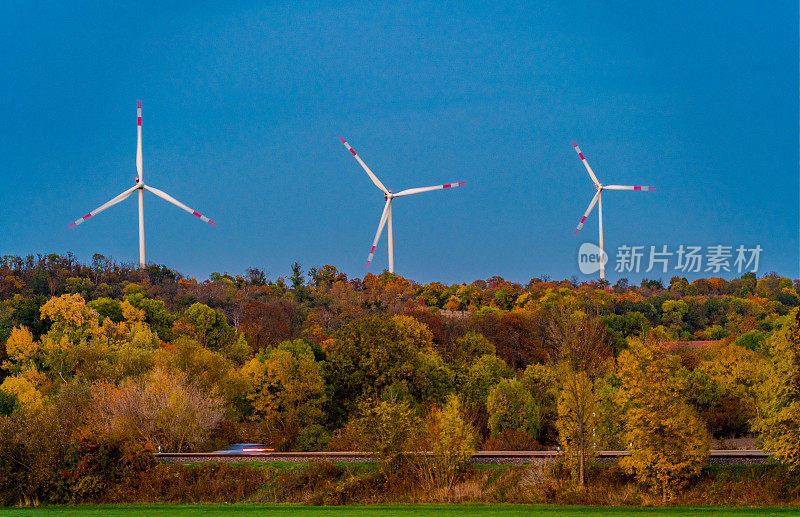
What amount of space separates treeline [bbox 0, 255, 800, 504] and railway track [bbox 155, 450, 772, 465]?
1718 millimetres

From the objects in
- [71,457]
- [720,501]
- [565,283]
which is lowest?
[720,501]

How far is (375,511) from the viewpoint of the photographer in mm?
45969

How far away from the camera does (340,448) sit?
2446 inches

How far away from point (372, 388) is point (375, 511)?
1064 inches

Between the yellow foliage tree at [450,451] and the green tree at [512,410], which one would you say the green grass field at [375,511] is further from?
the green tree at [512,410]

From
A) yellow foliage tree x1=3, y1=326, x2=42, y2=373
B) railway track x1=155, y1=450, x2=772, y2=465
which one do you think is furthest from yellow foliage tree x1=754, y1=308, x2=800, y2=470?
yellow foliage tree x1=3, y1=326, x2=42, y2=373

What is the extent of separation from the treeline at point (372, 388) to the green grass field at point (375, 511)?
293cm

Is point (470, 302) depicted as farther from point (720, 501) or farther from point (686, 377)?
point (720, 501)

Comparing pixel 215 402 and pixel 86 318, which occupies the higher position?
pixel 86 318

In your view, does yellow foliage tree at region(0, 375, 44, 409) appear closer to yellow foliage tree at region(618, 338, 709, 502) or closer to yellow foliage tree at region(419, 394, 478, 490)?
yellow foliage tree at region(419, 394, 478, 490)

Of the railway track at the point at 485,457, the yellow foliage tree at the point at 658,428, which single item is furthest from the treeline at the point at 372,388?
the railway track at the point at 485,457

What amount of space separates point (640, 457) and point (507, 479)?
6.73 metres

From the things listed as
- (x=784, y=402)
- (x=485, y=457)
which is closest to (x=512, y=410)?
(x=485, y=457)

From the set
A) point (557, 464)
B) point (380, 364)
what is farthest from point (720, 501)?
point (380, 364)
